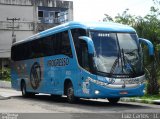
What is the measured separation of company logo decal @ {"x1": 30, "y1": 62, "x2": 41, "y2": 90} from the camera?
1038 inches

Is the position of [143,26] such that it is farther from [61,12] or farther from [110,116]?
[61,12]

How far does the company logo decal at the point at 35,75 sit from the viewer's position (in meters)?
26.4

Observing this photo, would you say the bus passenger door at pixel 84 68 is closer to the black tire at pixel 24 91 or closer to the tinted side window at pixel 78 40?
the tinted side window at pixel 78 40

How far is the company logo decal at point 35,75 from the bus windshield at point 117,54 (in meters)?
7.44

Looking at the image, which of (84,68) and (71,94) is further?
(71,94)

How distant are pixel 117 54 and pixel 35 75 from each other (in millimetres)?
8848

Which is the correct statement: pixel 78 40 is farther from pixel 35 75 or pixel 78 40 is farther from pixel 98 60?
pixel 35 75

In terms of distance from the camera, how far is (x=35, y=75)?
27078mm

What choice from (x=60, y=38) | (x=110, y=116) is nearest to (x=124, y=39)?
(x=60, y=38)

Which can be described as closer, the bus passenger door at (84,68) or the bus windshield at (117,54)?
the bus windshield at (117,54)

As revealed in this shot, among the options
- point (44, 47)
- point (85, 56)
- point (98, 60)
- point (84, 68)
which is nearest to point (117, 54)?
point (98, 60)

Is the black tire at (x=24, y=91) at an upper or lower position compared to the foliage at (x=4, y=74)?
upper

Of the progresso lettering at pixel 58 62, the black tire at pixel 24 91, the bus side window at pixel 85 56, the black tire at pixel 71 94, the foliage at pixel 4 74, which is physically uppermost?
the bus side window at pixel 85 56

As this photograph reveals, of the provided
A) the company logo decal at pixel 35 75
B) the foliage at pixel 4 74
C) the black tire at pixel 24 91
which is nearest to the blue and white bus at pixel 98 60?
the company logo decal at pixel 35 75
